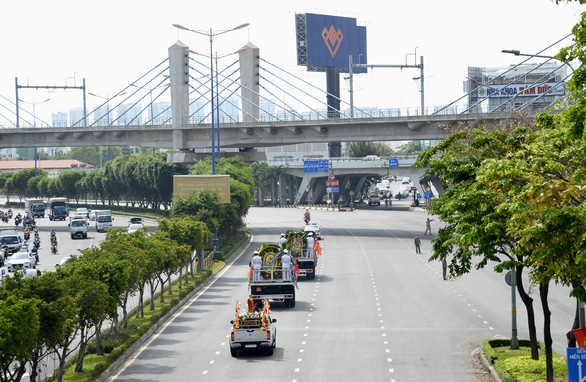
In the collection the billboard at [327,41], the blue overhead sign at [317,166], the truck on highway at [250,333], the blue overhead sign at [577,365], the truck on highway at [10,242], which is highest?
the billboard at [327,41]

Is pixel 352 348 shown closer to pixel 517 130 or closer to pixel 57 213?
pixel 517 130

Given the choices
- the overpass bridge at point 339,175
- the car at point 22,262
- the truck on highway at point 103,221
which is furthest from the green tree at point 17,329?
the overpass bridge at point 339,175

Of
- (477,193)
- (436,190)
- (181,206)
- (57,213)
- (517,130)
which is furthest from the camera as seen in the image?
(436,190)

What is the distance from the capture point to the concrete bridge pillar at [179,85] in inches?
3029

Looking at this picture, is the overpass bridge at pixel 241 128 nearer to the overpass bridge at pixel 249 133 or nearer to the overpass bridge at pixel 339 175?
the overpass bridge at pixel 249 133

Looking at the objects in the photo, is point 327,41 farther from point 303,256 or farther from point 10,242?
point 303,256

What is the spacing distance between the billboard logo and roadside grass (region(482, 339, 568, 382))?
104 meters

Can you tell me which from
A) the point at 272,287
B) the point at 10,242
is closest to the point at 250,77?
the point at 10,242

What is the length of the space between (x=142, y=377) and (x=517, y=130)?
1281cm

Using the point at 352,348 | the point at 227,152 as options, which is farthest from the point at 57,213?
the point at 352,348

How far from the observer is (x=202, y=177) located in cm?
5712

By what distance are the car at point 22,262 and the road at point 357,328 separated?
13193 mm

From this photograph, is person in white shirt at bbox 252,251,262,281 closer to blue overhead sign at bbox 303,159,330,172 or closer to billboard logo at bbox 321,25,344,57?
blue overhead sign at bbox 303,159,330,172

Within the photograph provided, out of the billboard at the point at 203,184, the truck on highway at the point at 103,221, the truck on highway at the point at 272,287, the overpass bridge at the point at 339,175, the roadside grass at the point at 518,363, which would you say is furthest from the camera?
the overpass bridge at the point at 339,175
